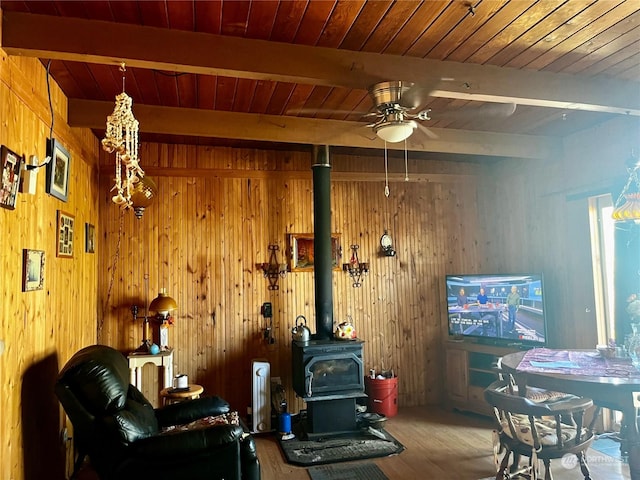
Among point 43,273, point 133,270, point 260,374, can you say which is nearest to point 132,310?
point 133,270

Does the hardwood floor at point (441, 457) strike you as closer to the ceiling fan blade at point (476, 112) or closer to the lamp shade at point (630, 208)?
the lamp shade at point (630, 208)

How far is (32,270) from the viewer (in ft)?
8.93

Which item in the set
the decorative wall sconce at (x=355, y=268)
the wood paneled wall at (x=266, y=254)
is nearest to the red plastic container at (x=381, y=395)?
the wood paneled wall at (x=266, y=254)

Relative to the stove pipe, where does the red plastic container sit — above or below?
below

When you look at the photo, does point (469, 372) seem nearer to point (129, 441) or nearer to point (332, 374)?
point (332, 374)

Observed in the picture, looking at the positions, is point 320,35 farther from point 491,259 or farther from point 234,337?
point 491,259

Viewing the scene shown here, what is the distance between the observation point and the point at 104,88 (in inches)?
134

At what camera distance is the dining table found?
242cm

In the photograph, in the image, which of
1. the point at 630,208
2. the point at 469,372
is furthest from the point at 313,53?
the point at 469,372

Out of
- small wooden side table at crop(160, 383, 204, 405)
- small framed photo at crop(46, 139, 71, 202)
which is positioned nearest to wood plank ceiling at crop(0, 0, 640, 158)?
small framed photo at crop(46, 139, 71, 202)

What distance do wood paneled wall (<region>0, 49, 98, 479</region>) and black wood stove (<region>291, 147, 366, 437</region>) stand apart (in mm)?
1968

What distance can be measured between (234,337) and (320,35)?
3.27 metres

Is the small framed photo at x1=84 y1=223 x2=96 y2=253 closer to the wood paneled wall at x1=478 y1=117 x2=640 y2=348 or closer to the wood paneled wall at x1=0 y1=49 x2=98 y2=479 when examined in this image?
the wood paneled wall at x1=0 y1=49 x2=98 y2=479

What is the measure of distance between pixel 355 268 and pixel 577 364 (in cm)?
275
